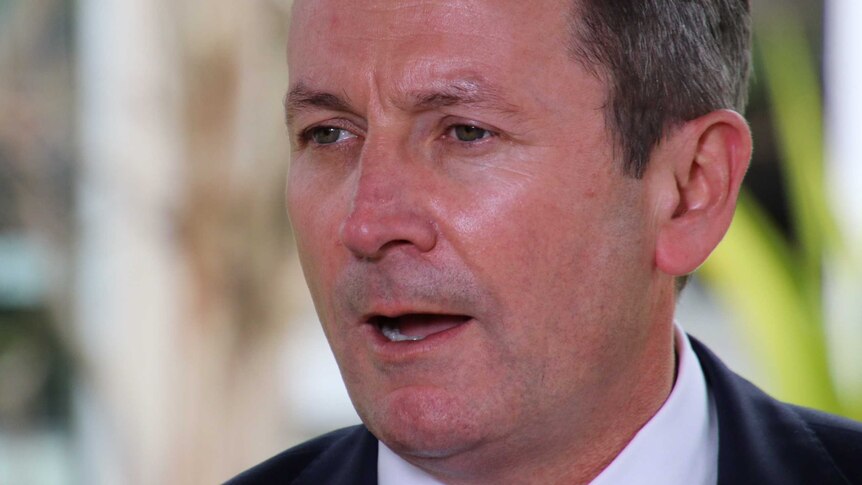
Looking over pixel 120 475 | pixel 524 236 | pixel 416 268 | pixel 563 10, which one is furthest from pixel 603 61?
pixel 120 475

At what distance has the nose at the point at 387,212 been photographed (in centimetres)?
143

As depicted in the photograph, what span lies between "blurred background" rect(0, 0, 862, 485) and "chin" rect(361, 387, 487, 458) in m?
1.43

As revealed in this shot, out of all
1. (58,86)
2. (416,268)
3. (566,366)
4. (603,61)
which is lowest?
(566,366)

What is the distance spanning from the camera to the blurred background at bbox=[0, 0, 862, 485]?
319 cm

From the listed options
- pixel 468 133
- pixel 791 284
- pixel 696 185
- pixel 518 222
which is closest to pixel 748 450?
pixel 696 185

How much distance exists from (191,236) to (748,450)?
188 cm

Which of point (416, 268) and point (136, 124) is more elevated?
point (136, 124)

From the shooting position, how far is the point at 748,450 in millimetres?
1661

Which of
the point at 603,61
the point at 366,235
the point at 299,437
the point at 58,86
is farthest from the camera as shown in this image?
the point at 299,437

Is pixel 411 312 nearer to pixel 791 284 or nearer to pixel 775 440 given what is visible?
pixel 775 440

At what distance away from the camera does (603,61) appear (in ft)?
5.08

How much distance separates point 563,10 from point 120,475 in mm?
2329

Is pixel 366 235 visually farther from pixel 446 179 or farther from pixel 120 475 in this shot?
pixel 120 475

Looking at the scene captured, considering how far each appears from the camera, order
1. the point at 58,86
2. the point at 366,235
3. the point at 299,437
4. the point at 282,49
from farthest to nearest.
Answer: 1. the point at 299,437
2. the point at 58,86
3. the point at 282,49
4. the point at 366,235
